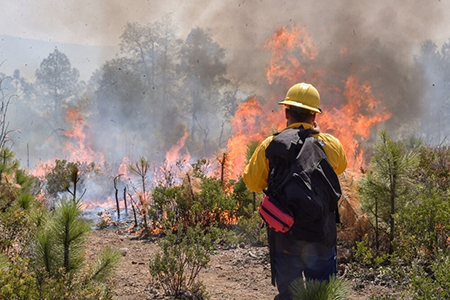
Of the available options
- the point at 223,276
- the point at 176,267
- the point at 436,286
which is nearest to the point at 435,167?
the point at 223,276

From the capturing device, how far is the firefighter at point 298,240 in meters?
2.77

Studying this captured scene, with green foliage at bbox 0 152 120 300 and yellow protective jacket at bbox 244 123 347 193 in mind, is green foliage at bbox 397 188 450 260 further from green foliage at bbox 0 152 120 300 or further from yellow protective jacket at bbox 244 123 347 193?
green foliage at bbox 0 152 120 300

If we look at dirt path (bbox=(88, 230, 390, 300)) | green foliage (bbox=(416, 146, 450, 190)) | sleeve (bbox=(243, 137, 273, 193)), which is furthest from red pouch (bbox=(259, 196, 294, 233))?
green foliage (bbox=(416, 146, 450, 190))

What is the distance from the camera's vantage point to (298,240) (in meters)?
2.72

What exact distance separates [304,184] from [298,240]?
0.41 metres

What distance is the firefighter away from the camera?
9.07 feet

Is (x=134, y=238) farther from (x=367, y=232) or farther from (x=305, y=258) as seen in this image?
(x=305, y=258)

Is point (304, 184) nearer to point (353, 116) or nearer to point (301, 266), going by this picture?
point (301, 266)

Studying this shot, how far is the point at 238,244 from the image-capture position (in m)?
6.67

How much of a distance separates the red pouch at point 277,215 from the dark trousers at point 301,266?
275mm

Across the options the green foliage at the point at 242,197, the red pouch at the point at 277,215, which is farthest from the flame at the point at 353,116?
the red pouch at the point at 277,215

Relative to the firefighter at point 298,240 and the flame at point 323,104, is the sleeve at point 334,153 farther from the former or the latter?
the flame at point 323,104

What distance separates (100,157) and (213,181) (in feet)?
70.4

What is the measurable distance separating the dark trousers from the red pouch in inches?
10.8
